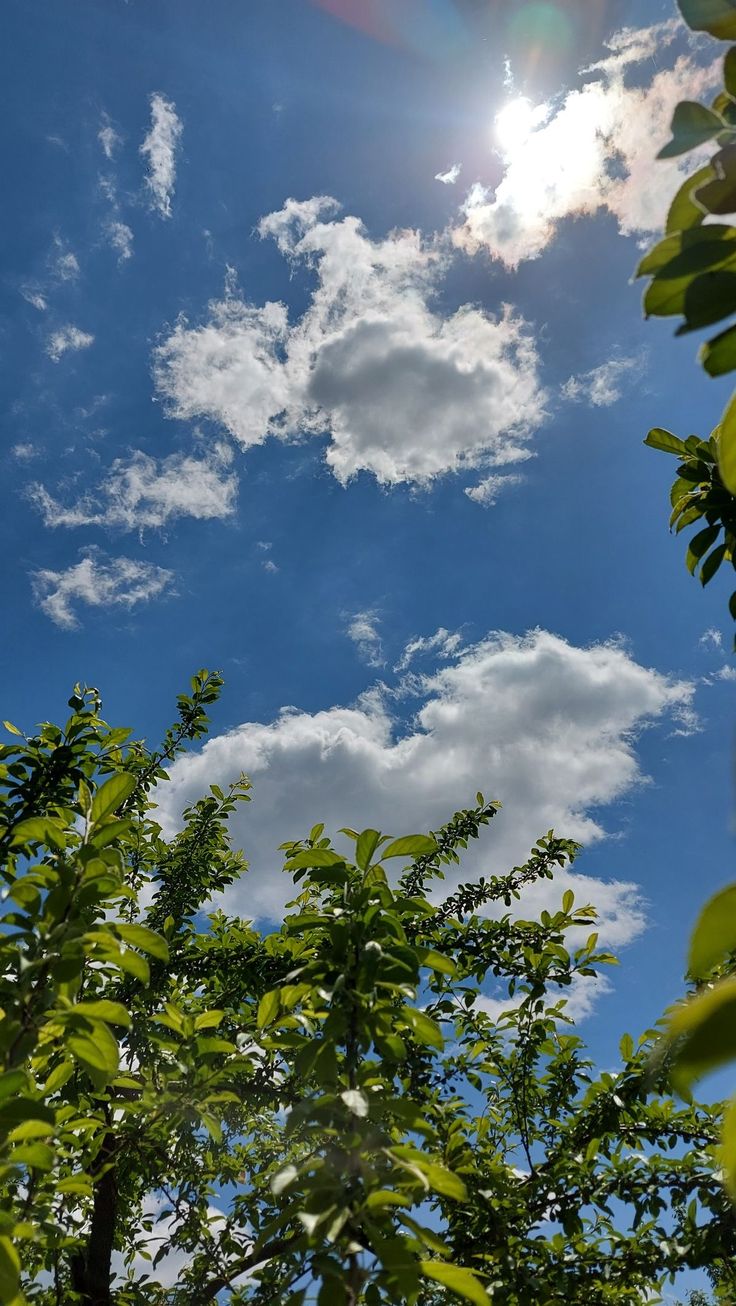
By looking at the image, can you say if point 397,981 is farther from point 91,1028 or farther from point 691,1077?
point 691,1077

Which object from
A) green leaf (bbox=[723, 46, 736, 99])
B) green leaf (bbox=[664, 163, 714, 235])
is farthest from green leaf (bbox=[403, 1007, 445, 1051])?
green leaf (bbox=[723, 46, 736, 99])

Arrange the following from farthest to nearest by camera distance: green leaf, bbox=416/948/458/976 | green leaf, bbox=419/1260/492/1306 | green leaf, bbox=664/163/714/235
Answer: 1. green leaf, bbox=416/948/458/976
2. green leaf, bbox=419/1260/492/1306
3. green leaf, bbox=664/163/714/235

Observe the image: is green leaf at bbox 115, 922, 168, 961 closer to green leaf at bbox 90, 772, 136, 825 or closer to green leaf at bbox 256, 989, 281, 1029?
green leaf at bbox 90, 772, 136, 825

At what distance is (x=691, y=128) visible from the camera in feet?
2.81

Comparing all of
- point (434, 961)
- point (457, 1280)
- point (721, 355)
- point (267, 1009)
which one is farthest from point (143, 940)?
point (721, 355)

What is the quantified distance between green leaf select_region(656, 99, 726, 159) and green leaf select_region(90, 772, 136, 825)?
175 centimetres

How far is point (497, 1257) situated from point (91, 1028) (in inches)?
108

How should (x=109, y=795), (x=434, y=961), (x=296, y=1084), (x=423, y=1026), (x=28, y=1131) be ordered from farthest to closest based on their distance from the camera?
(x=296, y=1084), (x=109, y=795), (x=434, y=961), (x=423, y=1026), (x=28, y=1131)

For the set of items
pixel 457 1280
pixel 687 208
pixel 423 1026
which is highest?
pixel 687 208

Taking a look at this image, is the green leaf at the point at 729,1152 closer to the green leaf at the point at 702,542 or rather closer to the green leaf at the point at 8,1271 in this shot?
the green leaf at the point at 8,1271

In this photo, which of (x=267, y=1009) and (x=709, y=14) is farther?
(x=267, y=1009)

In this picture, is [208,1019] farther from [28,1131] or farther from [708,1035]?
[708,1035]

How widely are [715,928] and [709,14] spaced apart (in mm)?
1021

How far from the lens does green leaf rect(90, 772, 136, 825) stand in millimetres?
2043
